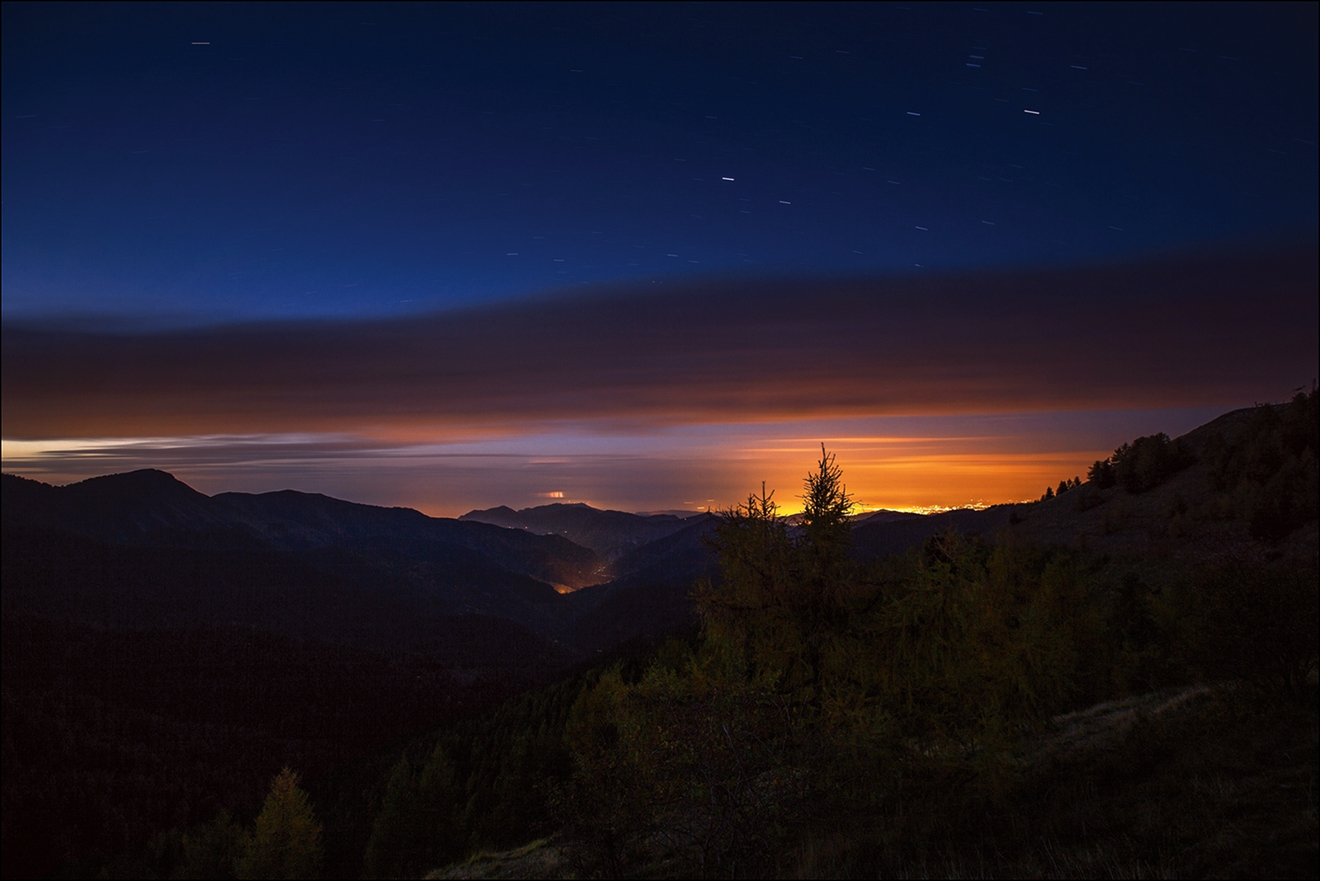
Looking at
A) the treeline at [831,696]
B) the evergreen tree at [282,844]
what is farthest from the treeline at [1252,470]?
the evergreen tree at [282,844]

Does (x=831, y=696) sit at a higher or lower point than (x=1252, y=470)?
lower

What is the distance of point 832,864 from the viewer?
963 centimetres

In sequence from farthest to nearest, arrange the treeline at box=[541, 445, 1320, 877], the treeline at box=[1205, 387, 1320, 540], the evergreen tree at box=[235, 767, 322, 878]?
the evergreen tree at box=[235, 767, 322, 878]
the treeline at box=[1205, 387, 1320, 540]
the treeline at box=[541, 445, 1320, 877]

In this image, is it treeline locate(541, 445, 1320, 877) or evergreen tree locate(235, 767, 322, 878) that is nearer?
treeline locate(541, 445, 1320, 877)

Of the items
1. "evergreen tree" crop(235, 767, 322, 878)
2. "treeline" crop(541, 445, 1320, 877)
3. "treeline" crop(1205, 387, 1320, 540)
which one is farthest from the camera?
"evergreen tree" crop(235, 767, 322, 878)

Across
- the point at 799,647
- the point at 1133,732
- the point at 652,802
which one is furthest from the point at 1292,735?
the point at 652,802

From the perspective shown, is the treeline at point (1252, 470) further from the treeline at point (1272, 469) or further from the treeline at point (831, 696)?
the treeline at point (831, 696)

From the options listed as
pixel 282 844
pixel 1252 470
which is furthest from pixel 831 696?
pixel 1252 470

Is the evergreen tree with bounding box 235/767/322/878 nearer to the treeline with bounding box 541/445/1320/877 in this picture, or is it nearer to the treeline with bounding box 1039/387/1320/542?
the treeline with bounding box 541/445/1320/877

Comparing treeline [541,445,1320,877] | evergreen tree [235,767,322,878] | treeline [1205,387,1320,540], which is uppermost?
treeline [1205,387,1320,540]

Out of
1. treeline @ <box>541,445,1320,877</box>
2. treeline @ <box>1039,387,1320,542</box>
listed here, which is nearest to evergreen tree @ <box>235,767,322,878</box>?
treeline @ <box>541,445,1320,877</box>

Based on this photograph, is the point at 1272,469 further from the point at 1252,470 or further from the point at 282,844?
the point at 282,844

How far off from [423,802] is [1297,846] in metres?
70.0

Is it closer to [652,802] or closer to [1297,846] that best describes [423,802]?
[652,802]
